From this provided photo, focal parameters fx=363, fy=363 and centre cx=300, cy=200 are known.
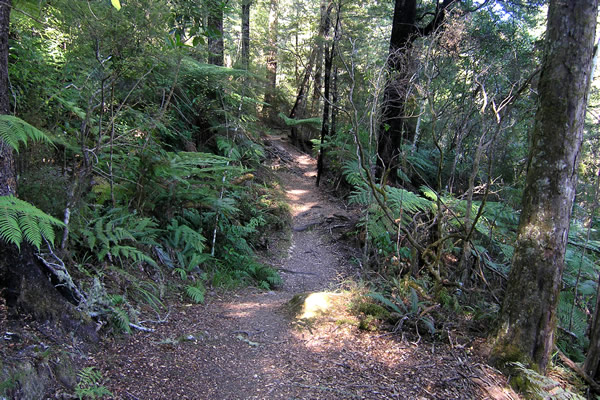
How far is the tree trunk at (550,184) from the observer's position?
3.22 metres

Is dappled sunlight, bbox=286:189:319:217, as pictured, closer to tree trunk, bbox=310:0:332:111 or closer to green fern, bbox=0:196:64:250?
tree trunk, bbox=310:0:332:111

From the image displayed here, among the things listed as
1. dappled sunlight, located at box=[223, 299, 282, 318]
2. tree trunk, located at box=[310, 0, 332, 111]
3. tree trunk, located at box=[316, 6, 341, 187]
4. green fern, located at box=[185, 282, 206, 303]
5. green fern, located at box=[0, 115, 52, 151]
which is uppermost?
tree trunk, located at box=[310, 0, 332, 111]

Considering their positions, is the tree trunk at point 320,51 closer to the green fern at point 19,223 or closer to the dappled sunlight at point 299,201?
the dappled sunlight at point 299,201

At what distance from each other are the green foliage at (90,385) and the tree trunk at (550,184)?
336 centimetres

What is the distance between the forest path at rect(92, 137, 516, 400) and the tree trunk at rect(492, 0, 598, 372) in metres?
0.53

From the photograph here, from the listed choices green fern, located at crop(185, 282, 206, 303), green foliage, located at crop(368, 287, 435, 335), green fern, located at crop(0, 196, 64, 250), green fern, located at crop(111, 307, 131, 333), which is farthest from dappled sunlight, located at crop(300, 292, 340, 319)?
green fern, located at crop(0, 196, 64, 250)

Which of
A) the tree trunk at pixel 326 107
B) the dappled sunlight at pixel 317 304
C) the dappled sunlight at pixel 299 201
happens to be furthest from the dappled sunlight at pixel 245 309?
the tree trunk at pixel 326 107

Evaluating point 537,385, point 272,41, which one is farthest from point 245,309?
point 272,41

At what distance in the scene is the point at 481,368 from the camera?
343cm

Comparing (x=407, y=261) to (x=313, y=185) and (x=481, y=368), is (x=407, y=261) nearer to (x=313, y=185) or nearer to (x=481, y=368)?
(x=481, y=368)

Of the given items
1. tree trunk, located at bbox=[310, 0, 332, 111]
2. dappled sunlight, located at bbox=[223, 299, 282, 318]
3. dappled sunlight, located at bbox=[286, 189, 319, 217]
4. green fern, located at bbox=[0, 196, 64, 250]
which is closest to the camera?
green fern, located at bbox=[0, 196, 64, 250]

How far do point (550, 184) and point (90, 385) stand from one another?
4010mm

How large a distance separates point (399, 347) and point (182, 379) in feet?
7.24

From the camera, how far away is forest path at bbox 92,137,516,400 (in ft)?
9.79
